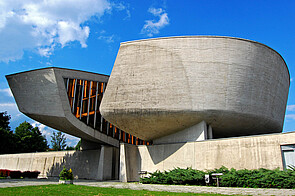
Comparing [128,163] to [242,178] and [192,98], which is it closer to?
[192,98]

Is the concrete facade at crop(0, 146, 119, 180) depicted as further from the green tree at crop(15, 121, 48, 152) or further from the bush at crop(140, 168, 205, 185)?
the bush at crop(140, 168, 205, 185)

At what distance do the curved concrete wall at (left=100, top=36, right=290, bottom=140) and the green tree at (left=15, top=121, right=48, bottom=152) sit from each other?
31424mm

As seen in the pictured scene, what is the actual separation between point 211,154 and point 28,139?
1534 inches

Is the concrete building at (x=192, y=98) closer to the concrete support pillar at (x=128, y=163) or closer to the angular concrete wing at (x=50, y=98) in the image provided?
the concrete support pillar at (x=128, y=163)

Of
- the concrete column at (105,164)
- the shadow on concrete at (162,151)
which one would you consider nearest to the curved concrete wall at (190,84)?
the shadow on concrete at (162,151)

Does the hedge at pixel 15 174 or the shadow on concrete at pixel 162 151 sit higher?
the shadow on concrete at pixel 162 151

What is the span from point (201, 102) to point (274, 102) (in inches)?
290

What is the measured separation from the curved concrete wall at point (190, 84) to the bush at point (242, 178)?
5070mm

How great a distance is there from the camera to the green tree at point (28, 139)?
43.1m

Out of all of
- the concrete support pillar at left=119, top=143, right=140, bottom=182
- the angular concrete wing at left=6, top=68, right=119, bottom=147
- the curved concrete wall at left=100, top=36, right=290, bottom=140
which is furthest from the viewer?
the angular concrete wing at left=6, top=68, right=119, bottom=147

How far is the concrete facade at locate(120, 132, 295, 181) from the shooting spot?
13961mm

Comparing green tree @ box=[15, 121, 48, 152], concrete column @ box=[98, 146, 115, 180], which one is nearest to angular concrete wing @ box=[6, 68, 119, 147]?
concrete column @ box=[98, 146, 115, 180]

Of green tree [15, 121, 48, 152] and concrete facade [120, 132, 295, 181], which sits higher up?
green tree [15, 121, 48, 152]

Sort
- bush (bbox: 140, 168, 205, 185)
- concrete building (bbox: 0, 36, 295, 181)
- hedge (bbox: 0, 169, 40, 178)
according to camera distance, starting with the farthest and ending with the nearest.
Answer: hedge (bbox: 0, 169, 40, 178), concrete building (bbox: 0, 36, 295, 181), bush (bbox: 140, 168, 205, 185)
